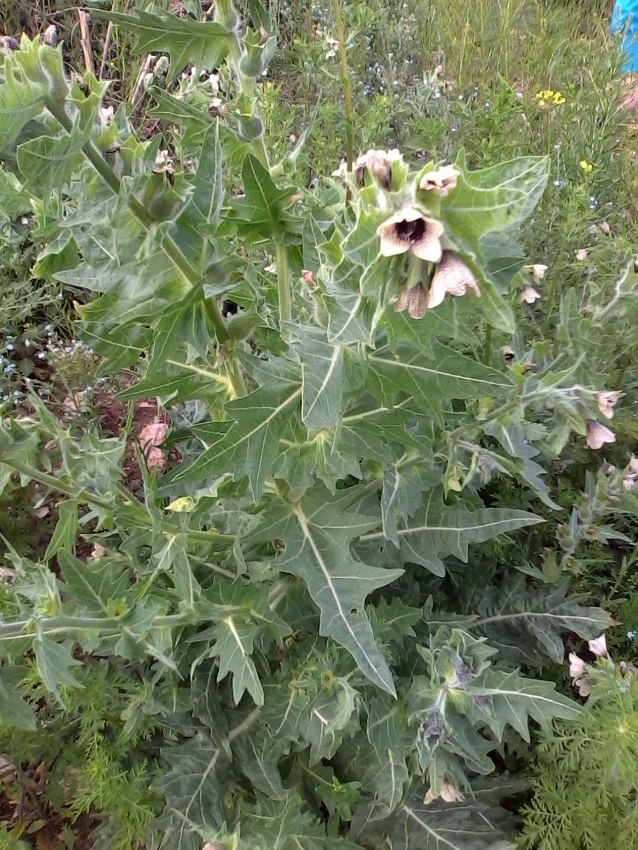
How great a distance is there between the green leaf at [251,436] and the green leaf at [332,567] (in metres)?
0.33

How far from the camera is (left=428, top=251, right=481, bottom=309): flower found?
2.86 ft

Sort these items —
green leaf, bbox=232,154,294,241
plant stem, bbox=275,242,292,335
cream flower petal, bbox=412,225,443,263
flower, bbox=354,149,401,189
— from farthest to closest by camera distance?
plant stem, bbox=275,242,292,335 < green leaf, bbox=232,154,294,241 < flower, bbox=354,149,401,189 < cream flower petal, bbox=412,225,443,263

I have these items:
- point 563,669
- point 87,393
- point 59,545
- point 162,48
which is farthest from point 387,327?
point 87,393

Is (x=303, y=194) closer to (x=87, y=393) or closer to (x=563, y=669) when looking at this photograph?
(x=87, y=393)

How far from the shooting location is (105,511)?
71.7 inches

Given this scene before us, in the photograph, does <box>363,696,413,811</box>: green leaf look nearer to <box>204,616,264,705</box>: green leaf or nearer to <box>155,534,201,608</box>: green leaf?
<box>204,616,264,705</box>: green leaf

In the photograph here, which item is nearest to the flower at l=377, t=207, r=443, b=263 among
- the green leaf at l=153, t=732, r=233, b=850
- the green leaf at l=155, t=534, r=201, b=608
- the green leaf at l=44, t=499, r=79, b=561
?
the green leaf at l=155, t=534, r=201, b=608

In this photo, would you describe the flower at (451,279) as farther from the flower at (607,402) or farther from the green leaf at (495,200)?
the flower at (607,402)

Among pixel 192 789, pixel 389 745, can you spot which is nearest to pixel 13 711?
pixel 192 789

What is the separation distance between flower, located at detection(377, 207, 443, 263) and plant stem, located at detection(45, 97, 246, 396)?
0.55 meters

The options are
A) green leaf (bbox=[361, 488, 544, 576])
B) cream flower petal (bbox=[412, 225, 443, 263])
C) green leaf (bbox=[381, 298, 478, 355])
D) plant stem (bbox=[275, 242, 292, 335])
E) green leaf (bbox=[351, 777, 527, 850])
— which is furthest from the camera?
green leaf (bbox=[351, 777, 527, 850])

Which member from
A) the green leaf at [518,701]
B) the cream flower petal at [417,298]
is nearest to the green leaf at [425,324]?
the cream flower petal at [417,298]

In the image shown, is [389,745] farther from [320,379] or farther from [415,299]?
[415,299]

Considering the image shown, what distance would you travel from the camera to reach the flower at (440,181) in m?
0.86
